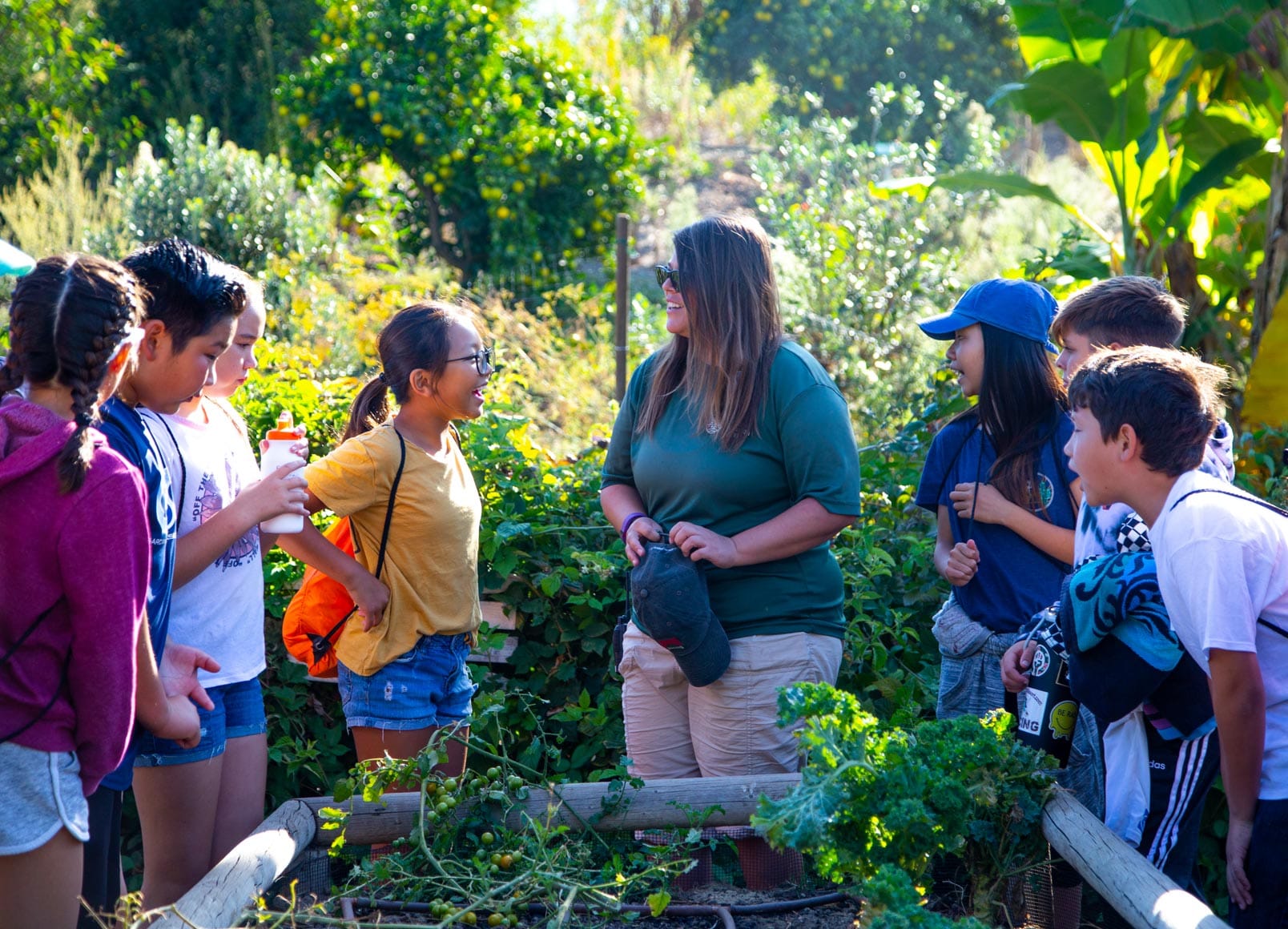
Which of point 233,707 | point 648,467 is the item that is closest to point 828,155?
point 648,467

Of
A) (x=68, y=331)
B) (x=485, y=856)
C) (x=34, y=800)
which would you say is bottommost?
(x=485, y=856)

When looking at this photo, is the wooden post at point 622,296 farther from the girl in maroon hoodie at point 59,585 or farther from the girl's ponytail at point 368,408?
the girl in maroon hoodie at point 59,585

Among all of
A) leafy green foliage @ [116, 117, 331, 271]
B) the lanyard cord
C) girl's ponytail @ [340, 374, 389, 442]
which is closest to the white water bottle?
the lanyard cord

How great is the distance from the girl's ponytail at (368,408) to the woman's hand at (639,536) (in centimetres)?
84

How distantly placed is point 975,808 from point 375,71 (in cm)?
910

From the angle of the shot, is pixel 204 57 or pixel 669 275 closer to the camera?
pixel 669 275

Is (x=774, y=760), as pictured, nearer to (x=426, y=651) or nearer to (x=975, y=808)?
(x=975, y=808)

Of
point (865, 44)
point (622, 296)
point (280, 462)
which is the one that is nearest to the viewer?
point (280, 462)

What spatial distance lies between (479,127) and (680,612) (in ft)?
26.0

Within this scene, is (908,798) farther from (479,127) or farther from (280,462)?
(479,127)

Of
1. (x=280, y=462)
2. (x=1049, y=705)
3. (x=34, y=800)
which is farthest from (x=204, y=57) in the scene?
(x=1049, y=705)

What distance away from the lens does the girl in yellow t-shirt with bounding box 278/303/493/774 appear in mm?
2836

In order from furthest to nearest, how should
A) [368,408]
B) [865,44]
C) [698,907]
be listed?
1. [865,44]
2. [368,408]
3. [698,907]

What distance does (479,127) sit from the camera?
9.70m
